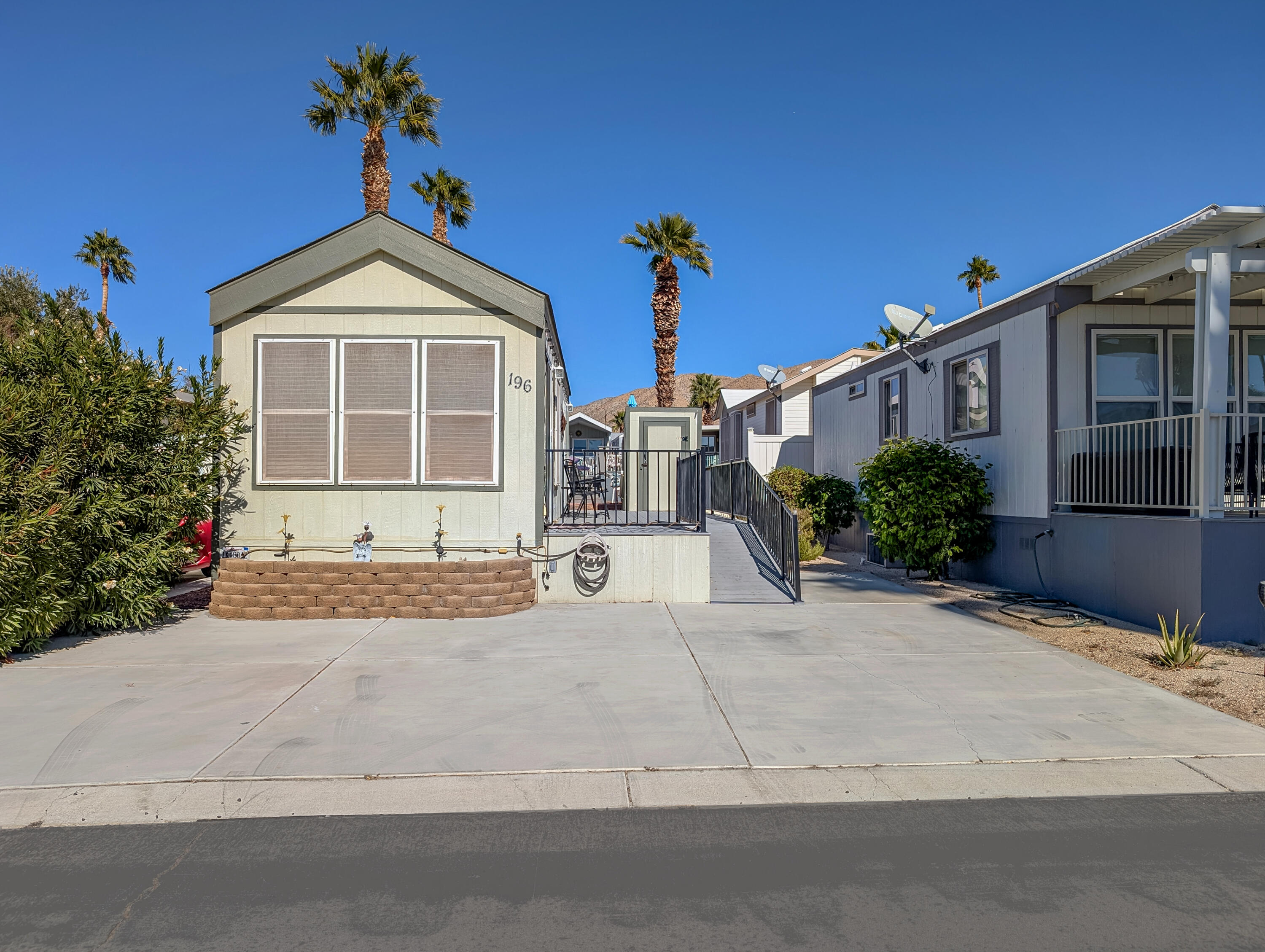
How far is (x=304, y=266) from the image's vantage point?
9.31 metres

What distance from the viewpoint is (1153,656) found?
7.24 metres

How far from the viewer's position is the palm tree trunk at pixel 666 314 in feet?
80.4

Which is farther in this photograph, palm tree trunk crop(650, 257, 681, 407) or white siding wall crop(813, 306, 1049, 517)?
palm tree trunk crop(650, 257, 681, 407)

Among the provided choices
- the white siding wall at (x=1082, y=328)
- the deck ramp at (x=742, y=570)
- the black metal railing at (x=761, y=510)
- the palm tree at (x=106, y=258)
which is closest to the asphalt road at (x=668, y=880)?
the deck ramp at (x=742, y=570)

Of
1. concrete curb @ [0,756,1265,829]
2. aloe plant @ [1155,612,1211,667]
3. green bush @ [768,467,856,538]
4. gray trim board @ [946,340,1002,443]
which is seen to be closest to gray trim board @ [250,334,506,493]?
concrete curb @ [0,756,1265,829]

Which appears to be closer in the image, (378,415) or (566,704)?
(566,704)

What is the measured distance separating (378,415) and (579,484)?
3.33 m

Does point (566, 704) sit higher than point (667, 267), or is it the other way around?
point (667, 267)

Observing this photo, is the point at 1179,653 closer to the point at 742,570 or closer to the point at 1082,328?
the point at 1082,328

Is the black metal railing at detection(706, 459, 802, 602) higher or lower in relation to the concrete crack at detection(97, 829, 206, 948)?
higher

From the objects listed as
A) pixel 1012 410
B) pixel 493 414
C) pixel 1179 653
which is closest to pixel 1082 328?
pixel 1012 410

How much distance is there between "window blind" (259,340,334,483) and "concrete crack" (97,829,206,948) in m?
6.18

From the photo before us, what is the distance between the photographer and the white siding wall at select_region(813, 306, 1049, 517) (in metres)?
10.9

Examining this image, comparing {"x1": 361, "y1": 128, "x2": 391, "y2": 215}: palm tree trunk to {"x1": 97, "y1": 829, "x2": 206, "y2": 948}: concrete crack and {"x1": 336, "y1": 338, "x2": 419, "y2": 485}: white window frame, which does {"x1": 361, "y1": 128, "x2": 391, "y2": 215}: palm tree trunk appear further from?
{"x1": 97, "y1": 829, "x2": 206, "y2": 948}: concrete crack
